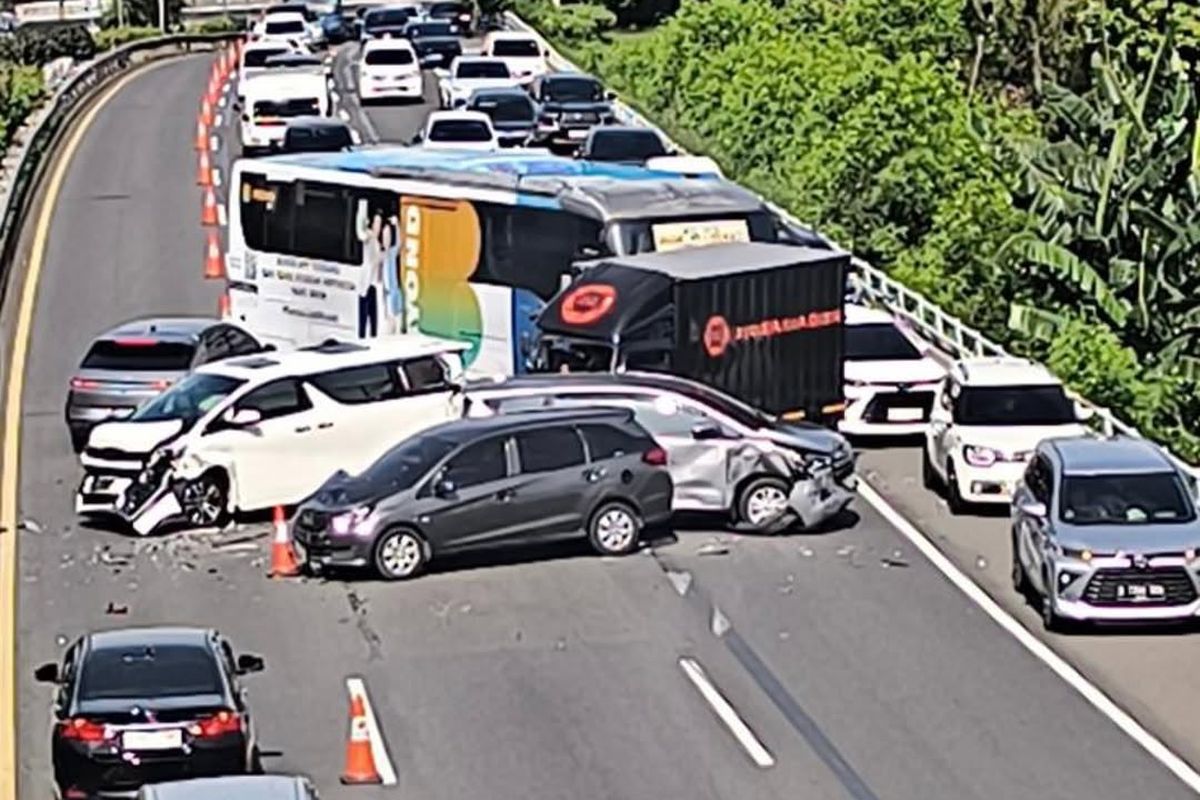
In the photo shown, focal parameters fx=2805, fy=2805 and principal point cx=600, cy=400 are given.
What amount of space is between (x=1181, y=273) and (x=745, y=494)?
1329cm

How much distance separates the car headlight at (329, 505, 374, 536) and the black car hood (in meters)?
31.2

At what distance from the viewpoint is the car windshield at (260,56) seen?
Answer: 222 feet

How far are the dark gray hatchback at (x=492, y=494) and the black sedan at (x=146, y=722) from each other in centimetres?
735

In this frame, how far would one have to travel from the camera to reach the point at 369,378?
101 feet

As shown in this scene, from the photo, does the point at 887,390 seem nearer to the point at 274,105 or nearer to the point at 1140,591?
the point at 1140,591

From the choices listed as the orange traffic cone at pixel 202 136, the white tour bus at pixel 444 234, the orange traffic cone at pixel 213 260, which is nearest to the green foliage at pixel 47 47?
the orange traffic cone at pixel 202 136

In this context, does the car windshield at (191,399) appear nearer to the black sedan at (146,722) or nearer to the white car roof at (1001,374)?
the white car roof at (1001,374)

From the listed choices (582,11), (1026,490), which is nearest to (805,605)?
(1026,490)

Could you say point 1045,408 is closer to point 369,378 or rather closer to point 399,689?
point 369,378

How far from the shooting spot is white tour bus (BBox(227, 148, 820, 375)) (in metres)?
34.3

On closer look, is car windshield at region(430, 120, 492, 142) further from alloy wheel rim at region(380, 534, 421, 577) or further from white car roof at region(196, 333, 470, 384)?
alloy wheel rim at region(380, 534, 421, 577)

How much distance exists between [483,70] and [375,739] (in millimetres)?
43140

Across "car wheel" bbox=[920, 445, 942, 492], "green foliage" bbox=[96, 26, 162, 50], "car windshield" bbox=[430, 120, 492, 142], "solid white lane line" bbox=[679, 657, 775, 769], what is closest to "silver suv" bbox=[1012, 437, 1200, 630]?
"solid white lane line" bbox=[679, 657, 775, 769]

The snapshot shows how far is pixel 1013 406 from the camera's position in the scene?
30891 millimetres
